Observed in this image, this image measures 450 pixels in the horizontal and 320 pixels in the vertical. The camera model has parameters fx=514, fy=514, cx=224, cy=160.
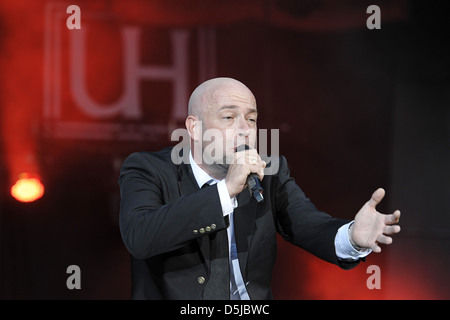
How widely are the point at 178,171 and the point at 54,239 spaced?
8.77 ft

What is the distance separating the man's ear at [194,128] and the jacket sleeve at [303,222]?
421 millimetres

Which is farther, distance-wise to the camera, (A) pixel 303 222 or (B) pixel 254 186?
(A) pixel 303 222

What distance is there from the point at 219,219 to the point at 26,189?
2887mm

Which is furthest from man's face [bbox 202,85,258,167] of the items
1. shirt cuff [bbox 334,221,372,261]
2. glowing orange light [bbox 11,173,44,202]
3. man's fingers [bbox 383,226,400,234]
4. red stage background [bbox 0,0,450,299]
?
glowing orange light [bbox 11,173,44,202]

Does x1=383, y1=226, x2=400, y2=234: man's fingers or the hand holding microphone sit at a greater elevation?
the hand holding microphone

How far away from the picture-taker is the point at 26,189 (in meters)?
4.24

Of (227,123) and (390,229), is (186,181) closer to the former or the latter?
(227,123)

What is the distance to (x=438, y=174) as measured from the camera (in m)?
4.01

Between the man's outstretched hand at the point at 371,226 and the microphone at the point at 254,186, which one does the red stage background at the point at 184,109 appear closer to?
the man's outstretched hand at the point at 371,226

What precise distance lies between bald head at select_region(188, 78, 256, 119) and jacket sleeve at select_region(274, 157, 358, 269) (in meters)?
0.44

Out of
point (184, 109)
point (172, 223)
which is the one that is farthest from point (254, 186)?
point (184, 109)

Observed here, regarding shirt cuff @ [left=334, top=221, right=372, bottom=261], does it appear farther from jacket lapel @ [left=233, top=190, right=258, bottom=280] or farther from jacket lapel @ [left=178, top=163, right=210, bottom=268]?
jacket lapel @ [left=178, top=163, right=210, bottom=268]

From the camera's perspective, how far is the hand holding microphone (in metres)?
1.82

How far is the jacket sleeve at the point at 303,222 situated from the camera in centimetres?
213
